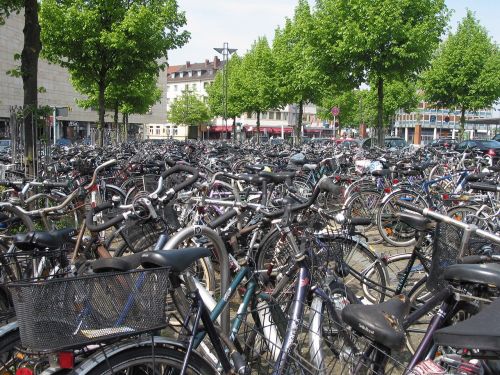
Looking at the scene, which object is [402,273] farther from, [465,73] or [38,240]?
[465,73]

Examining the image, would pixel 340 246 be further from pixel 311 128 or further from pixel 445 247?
pixel 311 128

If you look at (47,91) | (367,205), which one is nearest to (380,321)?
(367,205)

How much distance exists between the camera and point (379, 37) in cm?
1492

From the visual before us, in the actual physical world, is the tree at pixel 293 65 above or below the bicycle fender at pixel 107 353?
above

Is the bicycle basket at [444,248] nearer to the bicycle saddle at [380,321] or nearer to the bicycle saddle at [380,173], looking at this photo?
the bicycle saddle at [380,321]

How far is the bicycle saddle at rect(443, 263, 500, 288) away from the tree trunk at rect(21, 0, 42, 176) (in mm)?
6875

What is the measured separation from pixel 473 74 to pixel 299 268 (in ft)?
82.3

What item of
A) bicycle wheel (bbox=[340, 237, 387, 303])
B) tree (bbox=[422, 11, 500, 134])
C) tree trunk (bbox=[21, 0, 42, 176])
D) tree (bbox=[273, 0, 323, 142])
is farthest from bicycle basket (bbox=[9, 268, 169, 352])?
tree (bbox=[422, 11, 500, 134])

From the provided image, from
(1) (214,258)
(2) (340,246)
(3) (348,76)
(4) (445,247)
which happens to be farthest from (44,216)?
(3) (348,76)

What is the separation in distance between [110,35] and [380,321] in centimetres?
1392

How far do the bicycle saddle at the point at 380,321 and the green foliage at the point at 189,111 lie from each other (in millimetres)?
67031

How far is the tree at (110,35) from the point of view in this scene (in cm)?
1430

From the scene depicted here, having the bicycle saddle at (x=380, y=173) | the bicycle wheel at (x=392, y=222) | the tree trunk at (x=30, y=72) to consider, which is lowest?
the bicycle wheel at (x=392, y=222)

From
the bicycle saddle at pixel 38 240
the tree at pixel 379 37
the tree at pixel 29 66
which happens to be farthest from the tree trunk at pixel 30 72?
the tree at pixel 379 37
